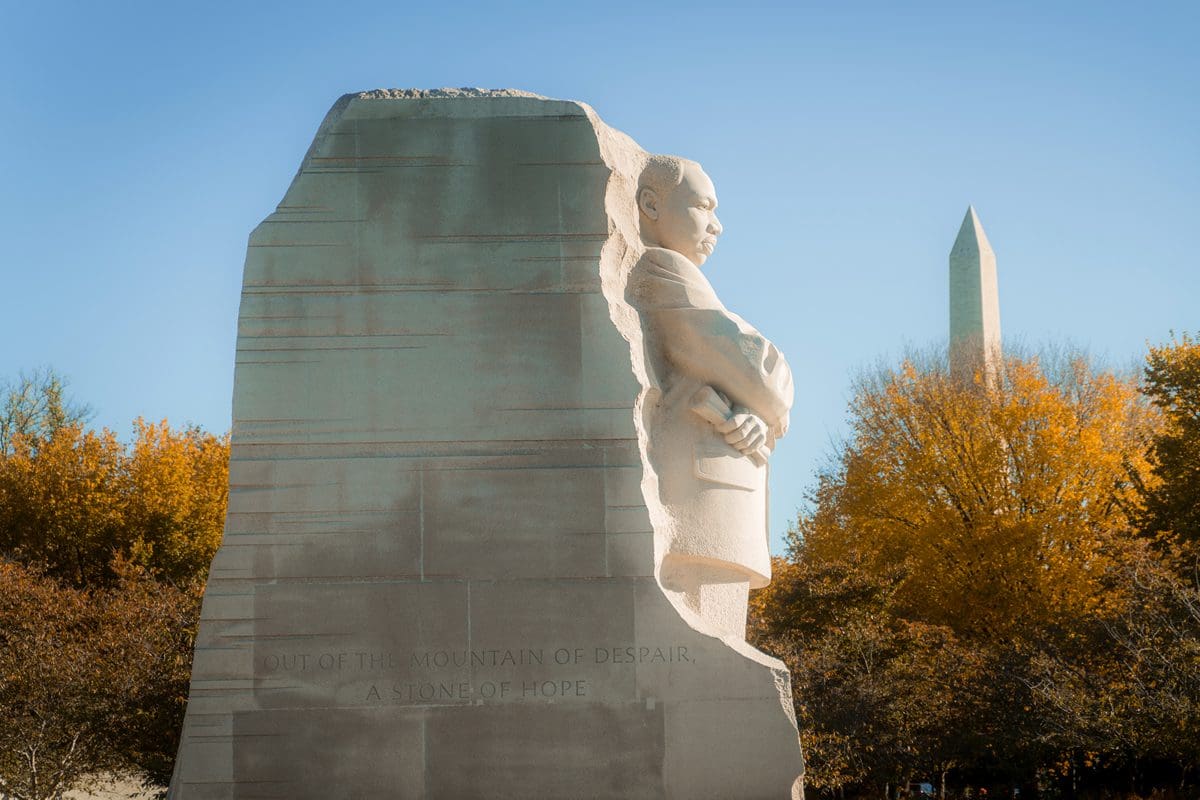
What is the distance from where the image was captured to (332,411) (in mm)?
8406

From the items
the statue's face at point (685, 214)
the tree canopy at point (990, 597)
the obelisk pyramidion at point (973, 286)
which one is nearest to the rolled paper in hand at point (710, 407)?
the statue's face at point (685, 214)

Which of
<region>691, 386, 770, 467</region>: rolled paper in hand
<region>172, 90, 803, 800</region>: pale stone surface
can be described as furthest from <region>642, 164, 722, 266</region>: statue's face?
<region>691, 386, 770, 467</region>: rolled paper in hand

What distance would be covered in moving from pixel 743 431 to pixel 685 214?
4.78 ft

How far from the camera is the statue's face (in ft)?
30.1

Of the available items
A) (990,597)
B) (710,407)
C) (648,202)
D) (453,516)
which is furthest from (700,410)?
(990,597)

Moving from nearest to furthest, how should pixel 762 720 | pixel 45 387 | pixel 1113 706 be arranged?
pixel 762 720 → pixel 1113 706 → pixel 45 387

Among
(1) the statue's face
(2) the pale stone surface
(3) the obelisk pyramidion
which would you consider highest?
(3) the obelisk pyramidion

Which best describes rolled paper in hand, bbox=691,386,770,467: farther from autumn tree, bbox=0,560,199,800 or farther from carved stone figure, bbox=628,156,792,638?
autumn tree, bbox=0,560,199,800

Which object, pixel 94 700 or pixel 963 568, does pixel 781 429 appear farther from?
pixel 963 568

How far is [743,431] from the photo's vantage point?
344 inches

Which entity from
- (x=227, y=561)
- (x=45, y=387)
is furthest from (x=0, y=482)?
(x=227, y=561)

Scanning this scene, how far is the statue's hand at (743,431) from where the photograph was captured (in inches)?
343

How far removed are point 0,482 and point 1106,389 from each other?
2618cm

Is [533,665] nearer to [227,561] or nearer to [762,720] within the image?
[762,720]
